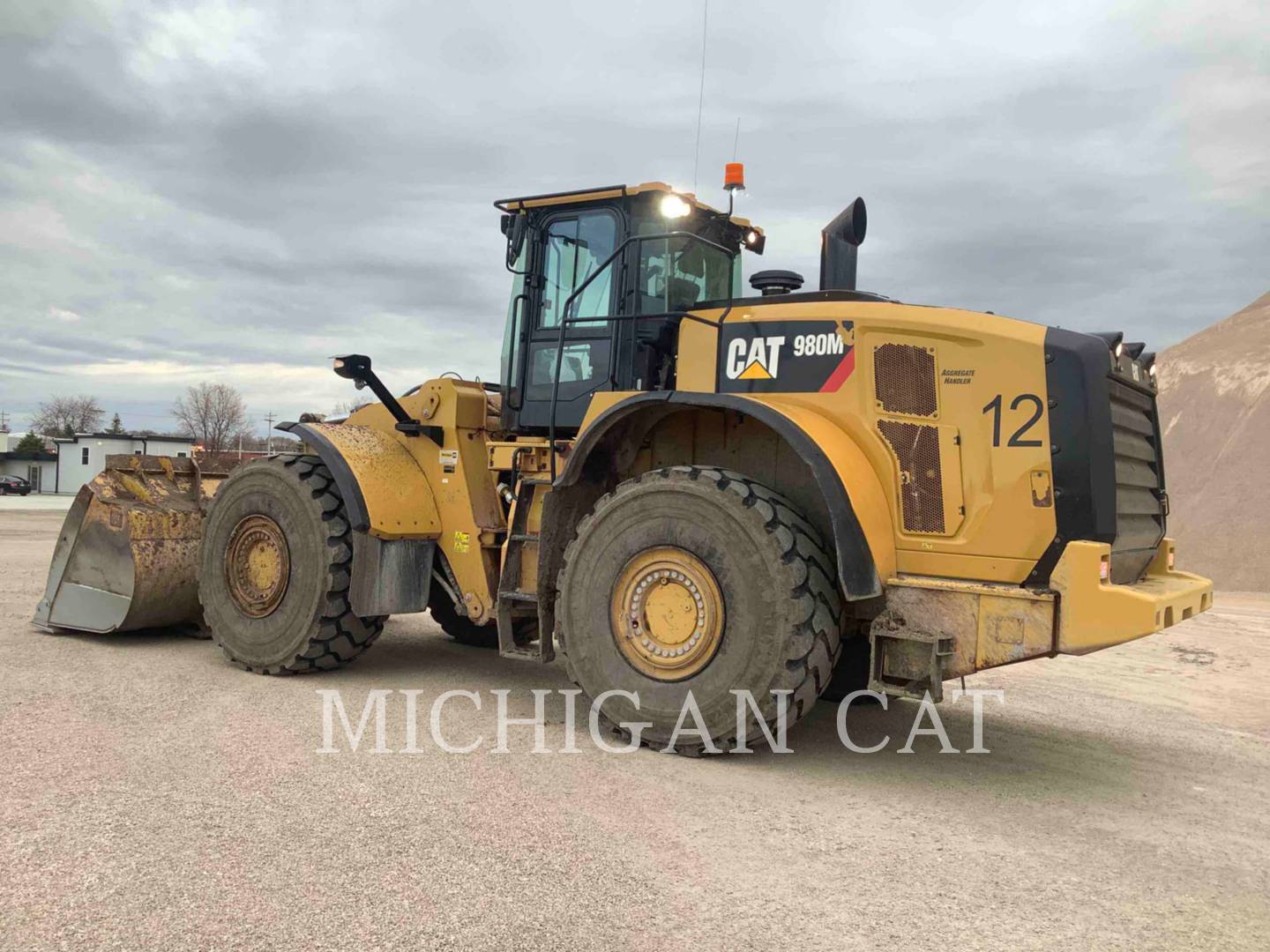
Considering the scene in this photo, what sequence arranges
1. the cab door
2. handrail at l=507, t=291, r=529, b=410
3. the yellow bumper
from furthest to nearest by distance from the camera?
handrail at l=507, t=291, r=529, b=410
the cab door
the yellow bumper

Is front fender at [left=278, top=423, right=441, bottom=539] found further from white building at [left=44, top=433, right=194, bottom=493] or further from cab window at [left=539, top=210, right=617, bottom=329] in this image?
white building at [left=44, top=433, right=194, bottom=493]

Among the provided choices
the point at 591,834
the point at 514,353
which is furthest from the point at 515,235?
the point at 591,834

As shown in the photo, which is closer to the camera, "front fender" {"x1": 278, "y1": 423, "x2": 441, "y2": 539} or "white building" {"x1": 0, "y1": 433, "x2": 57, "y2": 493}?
"front fender" {"x1": 278, "y1": 423, "x2": 441, "y2": 539}

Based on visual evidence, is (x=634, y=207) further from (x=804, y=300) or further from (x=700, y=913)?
(x=700, y=913)

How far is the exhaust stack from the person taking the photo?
20.0ft

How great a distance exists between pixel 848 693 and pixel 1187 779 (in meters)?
1.74

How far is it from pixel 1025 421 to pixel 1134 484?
0.88 meters

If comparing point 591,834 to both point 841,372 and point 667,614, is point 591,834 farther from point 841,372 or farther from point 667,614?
point 841,372

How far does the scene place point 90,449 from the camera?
199 feet

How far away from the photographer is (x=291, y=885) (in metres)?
3.32

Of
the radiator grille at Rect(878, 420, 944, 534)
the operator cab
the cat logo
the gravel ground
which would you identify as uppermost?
the operator cab

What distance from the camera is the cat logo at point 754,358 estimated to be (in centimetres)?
530

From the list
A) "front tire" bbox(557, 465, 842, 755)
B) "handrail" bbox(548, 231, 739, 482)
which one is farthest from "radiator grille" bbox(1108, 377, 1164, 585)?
"handrail" bbox(548, 231, 739, 482)

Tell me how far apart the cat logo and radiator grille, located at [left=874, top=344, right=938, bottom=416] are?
1.78 feet
